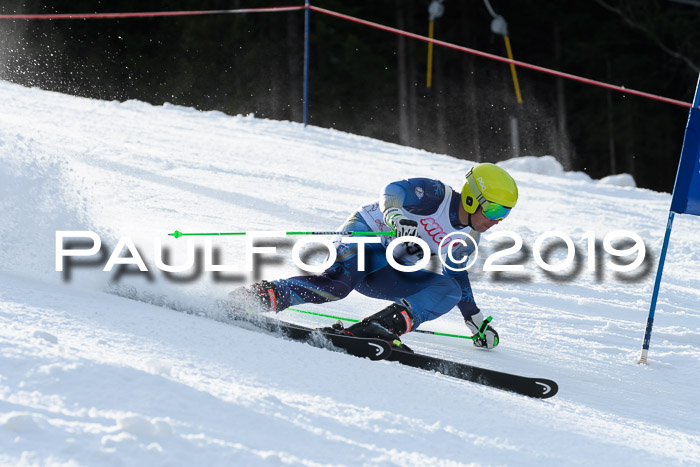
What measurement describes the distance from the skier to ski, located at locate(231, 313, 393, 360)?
172 millimetres

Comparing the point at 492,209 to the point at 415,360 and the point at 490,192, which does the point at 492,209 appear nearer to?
the point at 490,192

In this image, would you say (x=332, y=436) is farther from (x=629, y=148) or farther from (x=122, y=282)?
(x=629, y=148)

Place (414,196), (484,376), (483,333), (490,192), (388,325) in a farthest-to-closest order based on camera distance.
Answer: (483,333) < (414,196) < (490,192) < (388,325) < (484,376)

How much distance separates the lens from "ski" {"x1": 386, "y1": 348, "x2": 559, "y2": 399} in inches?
128

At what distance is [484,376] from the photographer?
329 cm

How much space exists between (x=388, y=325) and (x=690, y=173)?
5.68 feet

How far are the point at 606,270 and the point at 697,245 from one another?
4.69ft

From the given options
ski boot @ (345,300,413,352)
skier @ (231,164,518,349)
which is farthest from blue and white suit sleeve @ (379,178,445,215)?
ski boot @ (345,300,413,352)

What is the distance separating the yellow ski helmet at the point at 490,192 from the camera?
12.3 ft

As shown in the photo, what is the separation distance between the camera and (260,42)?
2070 cm

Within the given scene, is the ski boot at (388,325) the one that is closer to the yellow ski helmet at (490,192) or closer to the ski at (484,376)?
the ski at (484,376)

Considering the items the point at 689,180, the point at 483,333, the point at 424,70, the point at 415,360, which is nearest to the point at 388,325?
the point at 415,360

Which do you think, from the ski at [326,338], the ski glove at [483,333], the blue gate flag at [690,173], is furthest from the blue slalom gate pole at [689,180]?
the ski at [326,338]

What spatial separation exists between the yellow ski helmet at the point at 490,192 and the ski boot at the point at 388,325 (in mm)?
Result: 529
